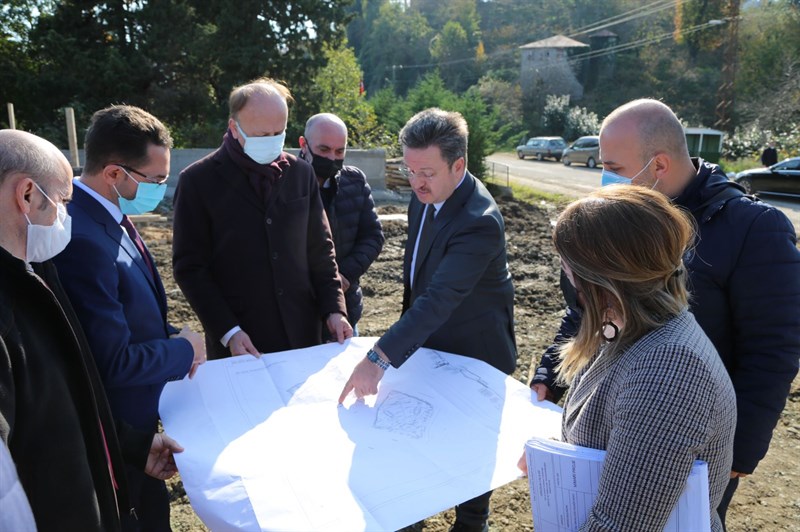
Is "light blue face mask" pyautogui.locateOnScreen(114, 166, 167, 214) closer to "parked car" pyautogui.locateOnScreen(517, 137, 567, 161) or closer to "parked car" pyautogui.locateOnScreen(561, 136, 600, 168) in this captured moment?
"parked car" pyautogui.locateOnScreen(561, 136, 600, 168)

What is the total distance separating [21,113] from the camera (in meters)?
17.6

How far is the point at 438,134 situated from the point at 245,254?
1037 millimetres

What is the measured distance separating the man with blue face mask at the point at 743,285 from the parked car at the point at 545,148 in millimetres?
30230

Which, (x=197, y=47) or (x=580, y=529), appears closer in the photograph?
(x=580, y=529)

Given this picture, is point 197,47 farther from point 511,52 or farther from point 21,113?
point 511,52

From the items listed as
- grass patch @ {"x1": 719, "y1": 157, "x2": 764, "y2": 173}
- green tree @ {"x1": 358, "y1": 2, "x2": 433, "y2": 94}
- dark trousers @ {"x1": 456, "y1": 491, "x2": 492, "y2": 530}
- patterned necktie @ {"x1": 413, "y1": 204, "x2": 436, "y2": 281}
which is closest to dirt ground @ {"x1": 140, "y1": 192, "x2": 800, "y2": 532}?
dark trousers @ {"x1": 456, "y1": 491, "x2": 492, "y2": 530}

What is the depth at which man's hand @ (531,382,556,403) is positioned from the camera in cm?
207

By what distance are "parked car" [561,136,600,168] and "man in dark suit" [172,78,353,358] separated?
85.6 feet

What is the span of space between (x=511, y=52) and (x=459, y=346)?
246ft

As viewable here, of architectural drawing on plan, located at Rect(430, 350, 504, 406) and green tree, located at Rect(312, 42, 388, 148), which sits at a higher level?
green tree, located at Rect(312, 42, 388, 148)

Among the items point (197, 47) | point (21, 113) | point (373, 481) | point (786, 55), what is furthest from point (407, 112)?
point (786, 55)

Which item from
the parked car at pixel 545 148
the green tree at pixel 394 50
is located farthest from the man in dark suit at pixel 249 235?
the green tree at pixel 394 50

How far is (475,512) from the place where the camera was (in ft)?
8.37

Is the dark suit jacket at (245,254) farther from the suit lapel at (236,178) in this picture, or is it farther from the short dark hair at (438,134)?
the short dark hair at (438,134)
